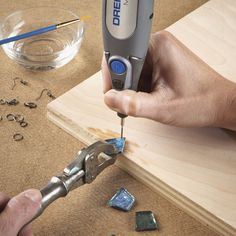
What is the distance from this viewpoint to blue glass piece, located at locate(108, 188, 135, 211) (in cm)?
80

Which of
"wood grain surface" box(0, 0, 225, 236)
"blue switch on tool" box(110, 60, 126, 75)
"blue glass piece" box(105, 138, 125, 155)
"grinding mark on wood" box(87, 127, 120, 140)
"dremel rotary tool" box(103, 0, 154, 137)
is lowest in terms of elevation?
"wood grain surface" box(0, 0, 225, 236)

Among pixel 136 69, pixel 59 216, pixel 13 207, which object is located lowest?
pixel 59 216

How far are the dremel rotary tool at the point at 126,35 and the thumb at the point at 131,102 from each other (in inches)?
0.8

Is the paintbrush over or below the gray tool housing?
below

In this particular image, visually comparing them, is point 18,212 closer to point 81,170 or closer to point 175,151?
point 81,170

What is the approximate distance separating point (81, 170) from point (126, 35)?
0.82 ft

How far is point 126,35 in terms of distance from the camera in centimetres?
70

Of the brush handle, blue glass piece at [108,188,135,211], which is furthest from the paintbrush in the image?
blue glass piece at [108,188,135,211]

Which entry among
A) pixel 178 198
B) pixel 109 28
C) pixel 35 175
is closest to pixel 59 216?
pixel 35 175

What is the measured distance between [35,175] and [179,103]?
1.04 ft

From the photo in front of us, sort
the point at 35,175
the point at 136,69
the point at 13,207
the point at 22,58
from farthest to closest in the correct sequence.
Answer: the point at 22,58, the point at 35,175, the point at 136,69, the point at 13,207

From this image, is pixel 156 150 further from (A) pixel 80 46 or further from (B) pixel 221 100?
(A) pixel 80 46

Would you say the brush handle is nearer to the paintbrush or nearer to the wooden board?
the paintbrush

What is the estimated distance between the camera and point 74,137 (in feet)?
3.08
